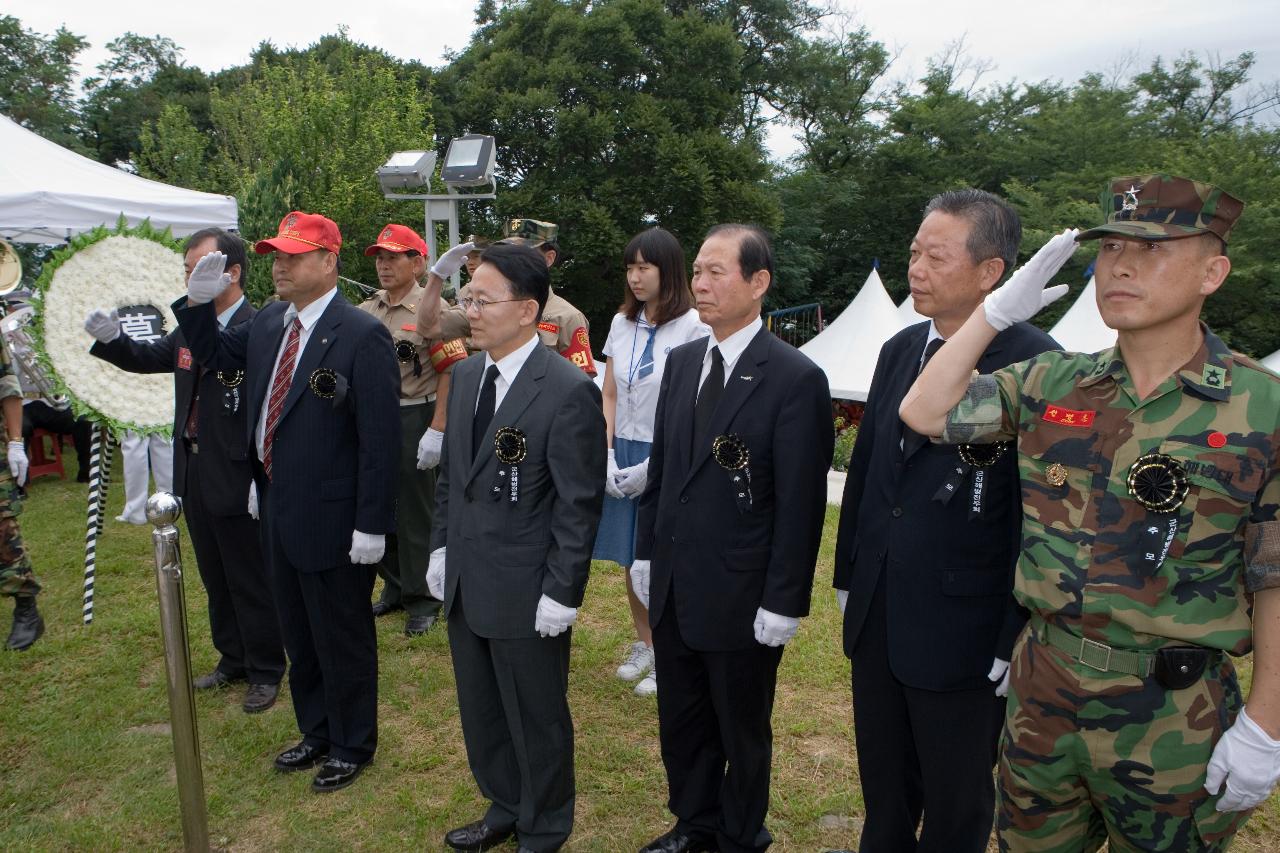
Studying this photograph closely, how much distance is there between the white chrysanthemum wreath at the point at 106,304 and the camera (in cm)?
422

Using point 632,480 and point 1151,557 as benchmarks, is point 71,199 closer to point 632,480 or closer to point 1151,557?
point 632,480

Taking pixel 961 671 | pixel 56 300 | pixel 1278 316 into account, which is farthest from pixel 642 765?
pixel 1278 316

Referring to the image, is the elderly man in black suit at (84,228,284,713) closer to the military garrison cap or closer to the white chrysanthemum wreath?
the white chrysanthemum wreath

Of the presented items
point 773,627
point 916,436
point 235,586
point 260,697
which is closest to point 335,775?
point 260,697

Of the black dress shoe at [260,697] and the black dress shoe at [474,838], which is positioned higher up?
the black dress shoe at [474,838]

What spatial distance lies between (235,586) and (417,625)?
1.18 m

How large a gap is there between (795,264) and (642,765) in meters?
21.5

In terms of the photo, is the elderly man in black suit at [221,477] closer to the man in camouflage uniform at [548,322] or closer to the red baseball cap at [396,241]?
the red baseball cap at [396,241]

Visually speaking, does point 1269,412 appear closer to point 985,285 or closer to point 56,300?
point 985,285

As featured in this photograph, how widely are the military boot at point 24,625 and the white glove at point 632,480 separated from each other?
359 centimetres

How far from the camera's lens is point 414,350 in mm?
4926

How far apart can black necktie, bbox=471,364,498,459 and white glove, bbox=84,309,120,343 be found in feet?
6.16

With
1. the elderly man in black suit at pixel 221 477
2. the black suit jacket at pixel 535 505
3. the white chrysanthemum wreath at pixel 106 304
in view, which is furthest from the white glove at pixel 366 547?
the white chrysanthemum wreath at pixel 106 304

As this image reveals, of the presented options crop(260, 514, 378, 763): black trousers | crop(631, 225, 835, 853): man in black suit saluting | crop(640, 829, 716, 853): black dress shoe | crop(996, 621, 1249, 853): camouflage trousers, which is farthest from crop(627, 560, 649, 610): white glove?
crop(996, 621, 1249, 853): camouflage trousers
